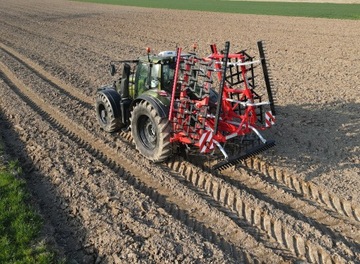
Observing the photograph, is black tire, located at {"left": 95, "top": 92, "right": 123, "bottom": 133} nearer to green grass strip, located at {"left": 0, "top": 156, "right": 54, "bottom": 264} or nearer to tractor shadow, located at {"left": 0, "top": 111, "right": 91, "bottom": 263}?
tractor shadow, located at {"left": 0, "top": 111, "right": 91, "bottom": 263}

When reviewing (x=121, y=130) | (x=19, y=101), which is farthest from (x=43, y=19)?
(x=121, y=130)

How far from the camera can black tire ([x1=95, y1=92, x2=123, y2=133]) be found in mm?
8492

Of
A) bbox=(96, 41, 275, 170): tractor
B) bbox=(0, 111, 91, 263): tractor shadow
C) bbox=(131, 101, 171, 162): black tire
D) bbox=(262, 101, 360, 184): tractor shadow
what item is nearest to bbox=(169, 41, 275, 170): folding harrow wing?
bbox=(96, 41, 275, 170): tractor

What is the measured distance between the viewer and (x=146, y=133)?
7699 millimetres

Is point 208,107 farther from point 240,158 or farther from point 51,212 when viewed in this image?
point 51,212

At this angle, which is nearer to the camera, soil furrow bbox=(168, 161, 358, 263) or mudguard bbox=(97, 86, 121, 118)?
soil furrow bbox=(168, 161, 358, 263)

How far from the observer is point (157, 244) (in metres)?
5.00

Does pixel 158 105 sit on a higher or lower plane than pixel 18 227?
higher

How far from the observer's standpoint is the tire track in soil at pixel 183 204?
197 inches

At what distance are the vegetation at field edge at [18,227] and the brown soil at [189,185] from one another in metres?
0.22

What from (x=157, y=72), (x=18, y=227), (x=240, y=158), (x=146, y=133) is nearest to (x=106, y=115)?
(x=146, y=133)

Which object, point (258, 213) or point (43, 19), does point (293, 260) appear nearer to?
point (258, 213)

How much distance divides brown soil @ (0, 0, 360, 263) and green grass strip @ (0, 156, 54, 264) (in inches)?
8.8

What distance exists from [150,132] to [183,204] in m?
2.10
